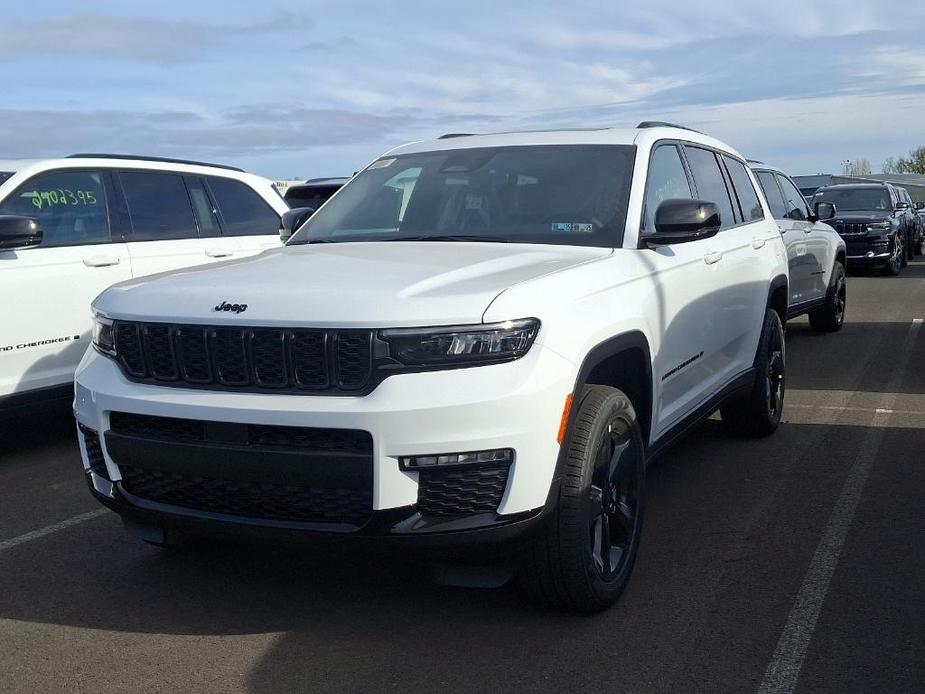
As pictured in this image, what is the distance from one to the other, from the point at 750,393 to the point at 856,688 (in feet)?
10.4

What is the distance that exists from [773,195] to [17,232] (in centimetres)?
758

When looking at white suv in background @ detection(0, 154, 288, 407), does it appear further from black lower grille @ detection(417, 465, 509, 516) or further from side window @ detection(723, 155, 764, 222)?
black lower grille @ detection(417, 465, 509, 516)

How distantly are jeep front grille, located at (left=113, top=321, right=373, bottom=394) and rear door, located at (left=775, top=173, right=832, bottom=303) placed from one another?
8.43 m

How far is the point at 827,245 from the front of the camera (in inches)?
476

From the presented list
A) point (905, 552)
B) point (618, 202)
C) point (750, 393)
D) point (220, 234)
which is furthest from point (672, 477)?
point (220, 234)

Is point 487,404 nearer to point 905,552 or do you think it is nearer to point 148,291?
point 148,291

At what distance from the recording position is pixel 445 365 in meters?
3.35

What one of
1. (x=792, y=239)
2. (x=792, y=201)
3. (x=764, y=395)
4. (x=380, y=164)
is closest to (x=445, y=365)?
(x=380, y=164)

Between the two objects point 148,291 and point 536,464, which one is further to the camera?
point 148,291

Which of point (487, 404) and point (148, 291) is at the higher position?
point (148, 291)

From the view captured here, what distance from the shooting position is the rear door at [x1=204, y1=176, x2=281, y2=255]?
787 centimetres

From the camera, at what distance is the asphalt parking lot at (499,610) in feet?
11.4

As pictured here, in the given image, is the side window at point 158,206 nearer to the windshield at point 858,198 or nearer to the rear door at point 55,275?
the rear door at point 55,275

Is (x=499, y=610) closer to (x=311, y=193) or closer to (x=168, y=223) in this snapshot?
(x=168, y=223)
